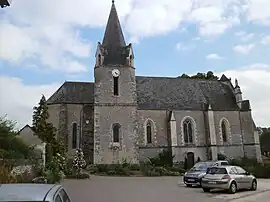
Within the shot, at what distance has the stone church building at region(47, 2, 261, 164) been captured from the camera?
35.9 m

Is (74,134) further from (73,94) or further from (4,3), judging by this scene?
(4,3)

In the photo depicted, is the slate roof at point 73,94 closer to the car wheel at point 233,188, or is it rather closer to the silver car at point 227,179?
the silver car at point 227,179

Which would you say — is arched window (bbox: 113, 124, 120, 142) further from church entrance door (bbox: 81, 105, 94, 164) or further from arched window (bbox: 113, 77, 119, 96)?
arched window (bbox: 113, 77, 119, 96)

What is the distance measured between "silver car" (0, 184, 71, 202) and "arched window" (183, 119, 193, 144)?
37.0m

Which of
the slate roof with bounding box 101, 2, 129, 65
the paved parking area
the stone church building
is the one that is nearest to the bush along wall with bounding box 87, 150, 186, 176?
the stone church building

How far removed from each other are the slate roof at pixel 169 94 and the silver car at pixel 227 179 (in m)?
21.9

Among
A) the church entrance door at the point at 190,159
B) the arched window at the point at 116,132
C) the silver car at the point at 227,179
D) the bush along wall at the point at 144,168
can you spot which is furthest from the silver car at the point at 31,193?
the church entrance door at the point at 190,159

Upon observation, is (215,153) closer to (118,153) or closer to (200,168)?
(118,153)

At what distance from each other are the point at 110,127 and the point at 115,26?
40.3 ft

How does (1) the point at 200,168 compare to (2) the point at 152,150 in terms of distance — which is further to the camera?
(2) the point at 152,150

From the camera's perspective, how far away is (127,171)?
3091 centimetres

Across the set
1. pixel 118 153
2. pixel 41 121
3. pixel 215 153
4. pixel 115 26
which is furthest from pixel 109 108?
pixel 215 153

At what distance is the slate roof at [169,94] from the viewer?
39.6m

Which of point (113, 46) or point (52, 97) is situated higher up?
point (113, 46)
